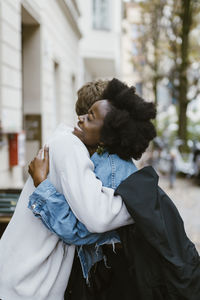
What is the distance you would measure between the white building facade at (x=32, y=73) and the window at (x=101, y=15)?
245 centimetres

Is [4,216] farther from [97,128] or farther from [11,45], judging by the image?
[11,45]

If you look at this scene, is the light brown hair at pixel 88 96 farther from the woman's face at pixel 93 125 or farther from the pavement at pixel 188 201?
the pavement at pixel 188 201

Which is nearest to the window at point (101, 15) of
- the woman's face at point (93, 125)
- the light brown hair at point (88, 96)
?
the light brown hair at point (88, 96)

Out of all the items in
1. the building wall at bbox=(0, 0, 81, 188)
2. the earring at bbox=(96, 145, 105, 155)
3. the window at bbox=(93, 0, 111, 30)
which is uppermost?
the window at bbox=(93, 0, 111, 30)

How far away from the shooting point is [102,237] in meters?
1.92

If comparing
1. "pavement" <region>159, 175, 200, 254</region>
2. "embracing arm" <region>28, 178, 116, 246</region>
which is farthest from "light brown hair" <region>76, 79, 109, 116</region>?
"pavement" <region>159, 175, 200, 254</region>

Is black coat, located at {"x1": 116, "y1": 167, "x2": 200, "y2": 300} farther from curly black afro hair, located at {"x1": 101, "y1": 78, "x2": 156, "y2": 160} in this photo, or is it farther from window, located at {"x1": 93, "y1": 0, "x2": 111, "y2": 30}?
window, located at {"x1": 93, "y1": 0, "x2": 111, "y2": 30}

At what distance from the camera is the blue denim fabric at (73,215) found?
5.96 feet

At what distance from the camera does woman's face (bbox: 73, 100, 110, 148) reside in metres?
1.89

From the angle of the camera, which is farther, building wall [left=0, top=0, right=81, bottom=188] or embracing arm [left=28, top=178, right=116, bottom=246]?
building wall [left=0, top=0, right=81, bottom=188]

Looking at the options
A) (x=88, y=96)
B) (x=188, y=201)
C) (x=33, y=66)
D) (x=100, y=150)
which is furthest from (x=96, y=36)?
(x=100, y=150)

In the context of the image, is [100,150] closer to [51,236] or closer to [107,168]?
[107,168]

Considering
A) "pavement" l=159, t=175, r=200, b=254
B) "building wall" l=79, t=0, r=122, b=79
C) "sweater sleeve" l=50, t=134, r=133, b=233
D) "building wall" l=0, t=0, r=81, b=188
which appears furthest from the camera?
"building wall" l=79, t=0, r=122, b=79

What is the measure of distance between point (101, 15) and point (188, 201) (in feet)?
31.6
